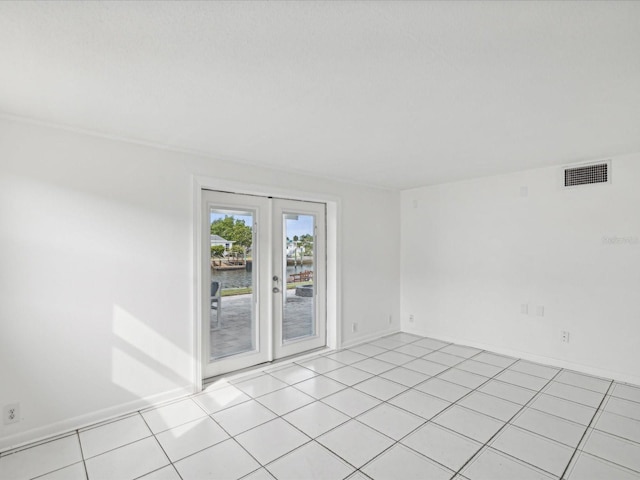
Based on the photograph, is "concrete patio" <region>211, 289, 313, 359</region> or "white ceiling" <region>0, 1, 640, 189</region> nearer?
"white ceiling" <region>0, 1, 640, 189</region>

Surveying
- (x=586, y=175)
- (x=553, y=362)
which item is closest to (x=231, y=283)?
(x=553, y=362)

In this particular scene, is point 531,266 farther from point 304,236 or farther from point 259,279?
point 259,279

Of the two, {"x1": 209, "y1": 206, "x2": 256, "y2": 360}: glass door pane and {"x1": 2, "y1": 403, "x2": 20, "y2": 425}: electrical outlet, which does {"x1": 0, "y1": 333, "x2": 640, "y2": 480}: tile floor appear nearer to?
{"x1": 2, "y1": 403, "x2": 20, "y2": 425}: electrical outlet

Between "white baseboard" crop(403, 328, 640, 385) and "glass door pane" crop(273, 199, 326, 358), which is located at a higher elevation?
"glass door pane" crop(273, 199, 326, 358)

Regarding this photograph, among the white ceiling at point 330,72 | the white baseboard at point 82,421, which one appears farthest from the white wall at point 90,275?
the white ceiling at point 330,72

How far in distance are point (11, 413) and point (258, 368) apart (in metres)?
2.15

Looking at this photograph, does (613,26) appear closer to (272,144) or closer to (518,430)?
(272,144)

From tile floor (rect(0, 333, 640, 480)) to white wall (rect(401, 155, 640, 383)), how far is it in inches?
21.0

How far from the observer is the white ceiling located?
4.69 ft

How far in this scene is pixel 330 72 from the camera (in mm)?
1891

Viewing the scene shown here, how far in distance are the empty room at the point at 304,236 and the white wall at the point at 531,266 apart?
3 centimetres

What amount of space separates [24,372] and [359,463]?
250 centimetres

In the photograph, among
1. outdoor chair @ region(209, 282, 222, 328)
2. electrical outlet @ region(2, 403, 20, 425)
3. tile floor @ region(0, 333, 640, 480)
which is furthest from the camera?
outdoor chair @ region(209, 282, 222, 328)

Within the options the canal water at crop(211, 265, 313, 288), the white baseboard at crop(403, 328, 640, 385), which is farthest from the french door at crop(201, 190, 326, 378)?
the white baseboard at crop(403, 328, 640, 385)
